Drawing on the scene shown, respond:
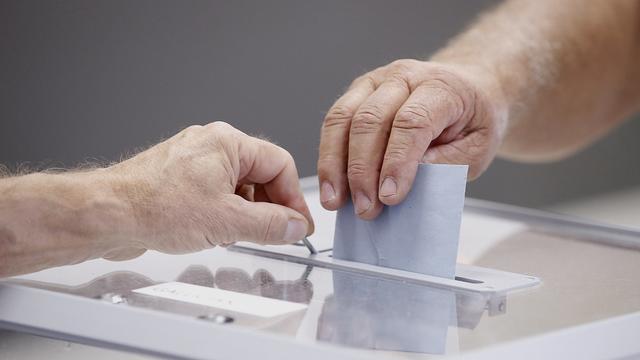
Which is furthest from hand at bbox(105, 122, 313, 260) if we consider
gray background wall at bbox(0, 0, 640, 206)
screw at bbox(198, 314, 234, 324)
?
gray background wall at bbox(0, 0, 640, 206)

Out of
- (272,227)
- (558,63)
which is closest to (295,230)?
(272,227)

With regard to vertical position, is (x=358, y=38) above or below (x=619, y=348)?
above

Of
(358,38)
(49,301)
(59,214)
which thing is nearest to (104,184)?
(59,214)

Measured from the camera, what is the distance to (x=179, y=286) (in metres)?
1.20

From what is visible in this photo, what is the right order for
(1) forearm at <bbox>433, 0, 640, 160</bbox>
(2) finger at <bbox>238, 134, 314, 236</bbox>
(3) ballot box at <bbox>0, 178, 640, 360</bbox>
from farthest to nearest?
1. (1) forearm at <bbox>433, 0, 640, 160</bbox>
2. (2) finger at <bbox>238, 134, 314, 236</bbox>
3. (3) ballot box at <bbox>0, 178, 640, 360</bbox>

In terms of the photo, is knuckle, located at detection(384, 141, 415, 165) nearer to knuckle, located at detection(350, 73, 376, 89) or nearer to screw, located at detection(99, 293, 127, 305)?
knuckle, located at detection(350, 73, 376, 89)

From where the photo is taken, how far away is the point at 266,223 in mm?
1319

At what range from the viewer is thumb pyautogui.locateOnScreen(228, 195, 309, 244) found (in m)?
1.30

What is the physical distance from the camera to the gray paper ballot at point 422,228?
125 cm

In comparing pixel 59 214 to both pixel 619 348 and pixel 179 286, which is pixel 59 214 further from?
pixel 619 348

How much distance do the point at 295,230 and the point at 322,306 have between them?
0.79 ft

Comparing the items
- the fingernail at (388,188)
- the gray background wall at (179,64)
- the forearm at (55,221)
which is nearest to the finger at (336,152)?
the fingernail at (388,188)

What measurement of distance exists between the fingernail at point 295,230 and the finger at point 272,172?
0.9 inches

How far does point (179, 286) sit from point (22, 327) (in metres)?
0.19
